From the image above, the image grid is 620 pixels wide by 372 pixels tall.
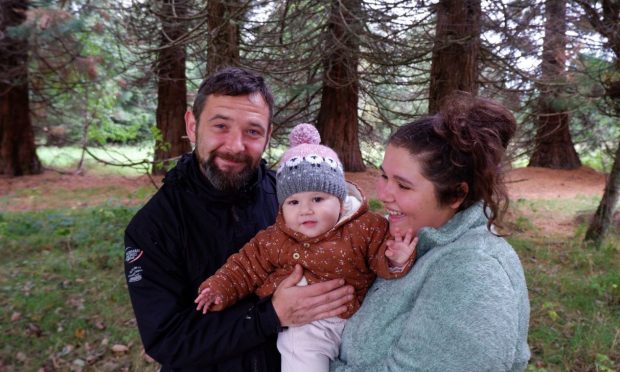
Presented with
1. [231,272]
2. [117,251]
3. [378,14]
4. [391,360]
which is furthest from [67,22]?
[391,360]

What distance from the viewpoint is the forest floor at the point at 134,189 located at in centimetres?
996

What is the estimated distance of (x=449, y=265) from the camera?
5.33 ft

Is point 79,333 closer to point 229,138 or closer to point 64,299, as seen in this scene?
point 64,299

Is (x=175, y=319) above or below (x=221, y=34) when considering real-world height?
below

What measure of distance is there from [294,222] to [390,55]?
16.8 ft

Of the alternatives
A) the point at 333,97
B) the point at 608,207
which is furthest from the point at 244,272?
the point at 333,97

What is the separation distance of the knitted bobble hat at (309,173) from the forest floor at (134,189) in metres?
7.08

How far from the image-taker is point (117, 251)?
270 inches

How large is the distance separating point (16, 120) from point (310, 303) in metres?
16.7

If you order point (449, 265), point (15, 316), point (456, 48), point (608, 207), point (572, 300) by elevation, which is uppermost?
point (456, 48)

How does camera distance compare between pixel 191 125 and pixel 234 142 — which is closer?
pixel 234 142

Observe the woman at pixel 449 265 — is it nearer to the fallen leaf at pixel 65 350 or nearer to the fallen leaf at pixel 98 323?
the fallen leaf at pixel 65 350

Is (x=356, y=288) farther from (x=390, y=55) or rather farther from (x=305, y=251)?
(x=390, y=55)

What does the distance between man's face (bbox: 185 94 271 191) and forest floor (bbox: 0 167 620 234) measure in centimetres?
707
